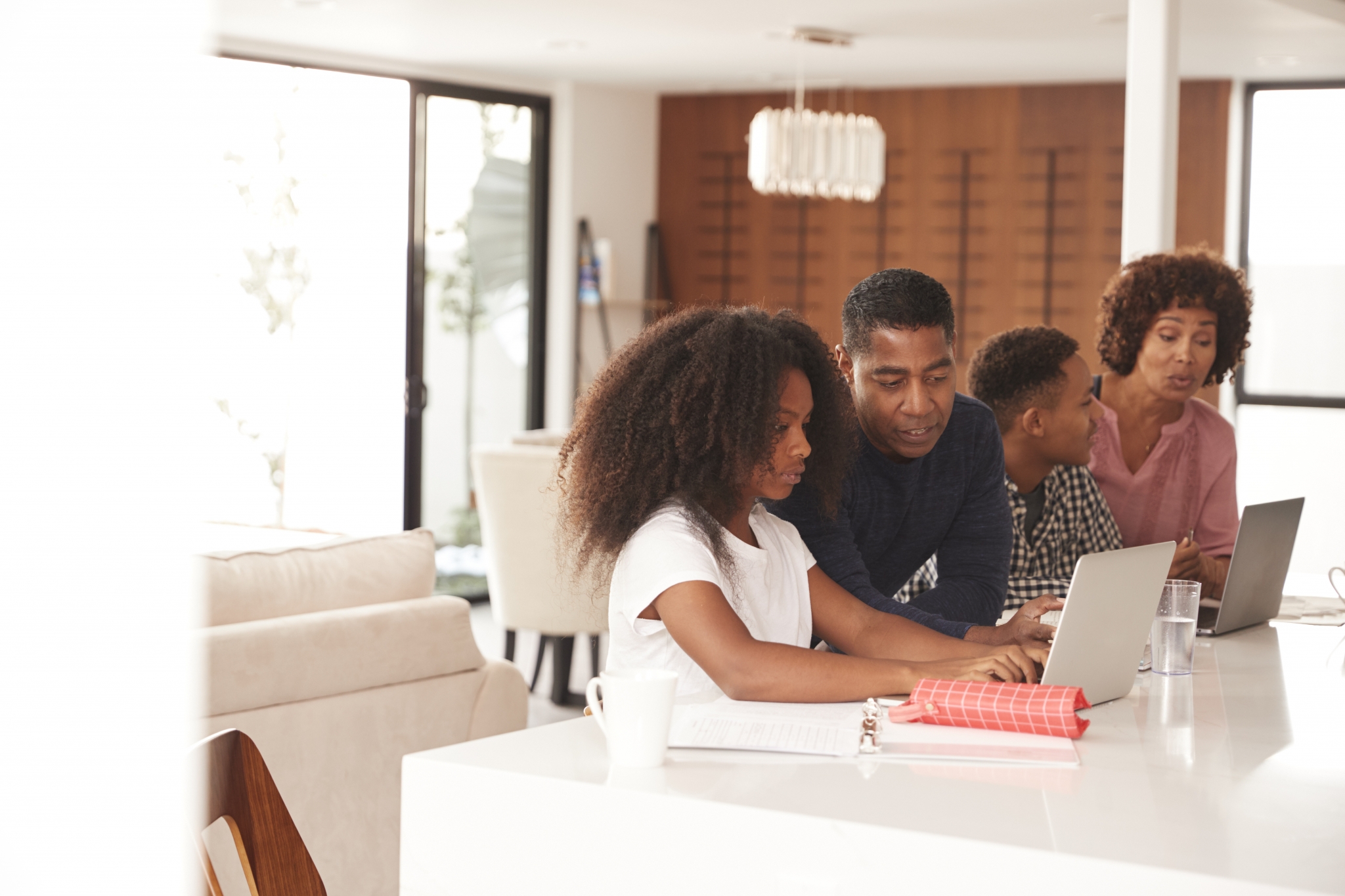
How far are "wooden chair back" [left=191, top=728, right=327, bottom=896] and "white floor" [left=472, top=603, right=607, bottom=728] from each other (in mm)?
2930

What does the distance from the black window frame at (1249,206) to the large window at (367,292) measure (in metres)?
3.26

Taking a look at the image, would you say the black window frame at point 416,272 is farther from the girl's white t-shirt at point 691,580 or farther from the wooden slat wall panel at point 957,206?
the girl's white t-shirt at point 691,580

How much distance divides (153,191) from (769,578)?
3053mm

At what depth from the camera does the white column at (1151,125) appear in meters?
3.64

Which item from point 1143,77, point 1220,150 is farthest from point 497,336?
point 1143,77

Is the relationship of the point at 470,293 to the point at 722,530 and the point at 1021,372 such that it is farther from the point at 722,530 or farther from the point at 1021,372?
the point at 722,530

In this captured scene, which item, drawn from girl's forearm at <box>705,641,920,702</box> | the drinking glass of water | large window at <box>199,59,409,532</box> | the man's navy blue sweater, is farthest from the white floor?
girl's forearm at <box>705,641,920,702</box>

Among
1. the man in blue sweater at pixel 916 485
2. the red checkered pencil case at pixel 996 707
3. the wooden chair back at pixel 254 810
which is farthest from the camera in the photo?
the man in blue sweater at pixel 916 485

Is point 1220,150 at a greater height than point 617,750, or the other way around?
point 1220,150

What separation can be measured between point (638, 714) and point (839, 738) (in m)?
A: 0.22

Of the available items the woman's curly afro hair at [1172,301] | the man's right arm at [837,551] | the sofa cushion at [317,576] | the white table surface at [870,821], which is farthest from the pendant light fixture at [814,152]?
the white table surface at [870,821]

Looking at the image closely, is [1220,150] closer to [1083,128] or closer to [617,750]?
[1083,128]

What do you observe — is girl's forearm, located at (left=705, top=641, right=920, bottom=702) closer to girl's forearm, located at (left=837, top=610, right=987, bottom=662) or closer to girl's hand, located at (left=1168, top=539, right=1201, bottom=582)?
girl's forearm, located at (left=837, top=610, right=987, bottom=662)

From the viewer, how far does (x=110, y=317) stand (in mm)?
2820
